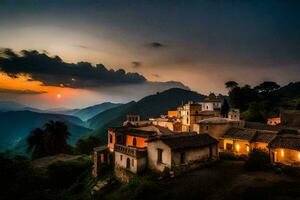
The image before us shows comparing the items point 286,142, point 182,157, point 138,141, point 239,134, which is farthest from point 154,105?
point 286,142

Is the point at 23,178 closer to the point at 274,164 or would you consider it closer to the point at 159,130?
the point at 274,164

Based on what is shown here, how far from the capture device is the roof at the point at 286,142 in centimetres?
2708

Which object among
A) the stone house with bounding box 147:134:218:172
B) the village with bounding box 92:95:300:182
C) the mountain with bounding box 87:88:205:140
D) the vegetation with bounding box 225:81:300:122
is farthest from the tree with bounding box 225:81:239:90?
the mountain with bounding box 87:88:205:140

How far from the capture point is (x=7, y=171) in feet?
60.0

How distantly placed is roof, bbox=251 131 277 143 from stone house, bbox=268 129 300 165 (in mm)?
1843

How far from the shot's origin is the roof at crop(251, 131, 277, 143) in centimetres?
3105

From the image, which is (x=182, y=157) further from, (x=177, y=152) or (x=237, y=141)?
(x=237, y=141)

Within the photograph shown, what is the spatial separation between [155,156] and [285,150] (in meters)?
13.8

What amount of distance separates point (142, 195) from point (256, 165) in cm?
1225

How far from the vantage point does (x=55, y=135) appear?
191 feet

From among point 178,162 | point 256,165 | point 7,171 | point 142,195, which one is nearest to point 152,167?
point 178,162

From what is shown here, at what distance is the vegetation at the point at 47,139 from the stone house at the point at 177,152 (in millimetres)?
35202

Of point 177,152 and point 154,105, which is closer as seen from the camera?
point 177,152

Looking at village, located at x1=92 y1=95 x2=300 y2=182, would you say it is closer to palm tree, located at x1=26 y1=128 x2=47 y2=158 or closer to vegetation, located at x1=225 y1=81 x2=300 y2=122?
vegetation, located at x1=225 y1=81 x2=300 y2=122
